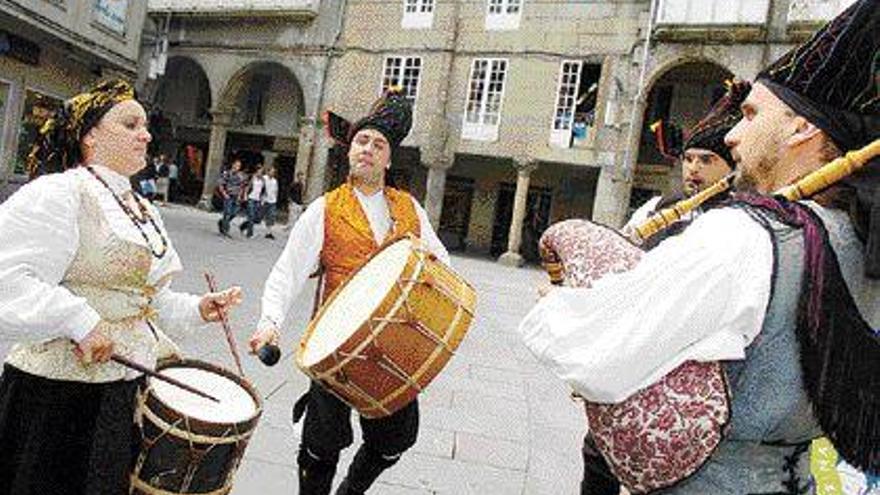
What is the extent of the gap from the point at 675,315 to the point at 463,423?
12.5ft

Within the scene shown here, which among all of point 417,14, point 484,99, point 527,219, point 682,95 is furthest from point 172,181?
point 682,95

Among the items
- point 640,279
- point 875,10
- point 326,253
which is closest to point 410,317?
point 326,253

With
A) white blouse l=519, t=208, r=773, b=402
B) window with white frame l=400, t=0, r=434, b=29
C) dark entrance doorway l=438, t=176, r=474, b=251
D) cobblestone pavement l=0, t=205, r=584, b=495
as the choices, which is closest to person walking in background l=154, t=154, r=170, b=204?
window with white frame l=400, t=0, r=434, b=29

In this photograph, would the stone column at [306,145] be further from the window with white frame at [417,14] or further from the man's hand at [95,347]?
the man's hand at [95,347]

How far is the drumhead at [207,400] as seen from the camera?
2.22m

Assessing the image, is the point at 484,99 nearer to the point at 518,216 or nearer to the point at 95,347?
the point at 518,216

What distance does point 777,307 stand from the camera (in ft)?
4.11

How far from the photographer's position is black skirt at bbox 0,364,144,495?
2152 mm

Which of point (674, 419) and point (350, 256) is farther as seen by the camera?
point (350, 256)

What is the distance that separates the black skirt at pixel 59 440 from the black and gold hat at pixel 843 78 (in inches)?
85.1

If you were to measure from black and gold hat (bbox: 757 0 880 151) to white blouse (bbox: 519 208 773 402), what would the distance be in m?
0.29

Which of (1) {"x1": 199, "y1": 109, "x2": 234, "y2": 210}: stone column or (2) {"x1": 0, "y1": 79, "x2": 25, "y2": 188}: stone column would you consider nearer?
(2) {"x1": 0, "y1": 79, "x2": 25, "y2": 188}: stone column

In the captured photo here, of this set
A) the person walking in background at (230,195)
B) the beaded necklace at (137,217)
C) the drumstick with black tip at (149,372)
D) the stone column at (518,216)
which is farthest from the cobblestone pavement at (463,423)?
the stone column at (518,216)

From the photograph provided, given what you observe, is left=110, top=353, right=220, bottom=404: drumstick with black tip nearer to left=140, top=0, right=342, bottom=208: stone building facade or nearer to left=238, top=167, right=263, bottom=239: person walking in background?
left=238, top=167, right=263, bottom=239: person walking in background
